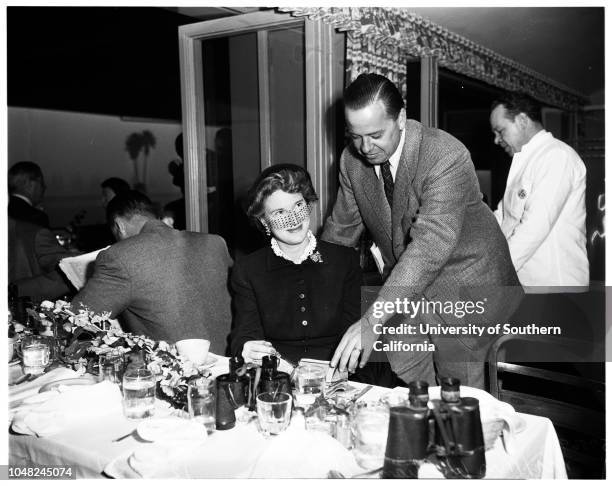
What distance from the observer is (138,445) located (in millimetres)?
1212

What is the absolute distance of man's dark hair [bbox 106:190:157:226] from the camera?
2.38m

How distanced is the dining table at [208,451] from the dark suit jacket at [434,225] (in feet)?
1.75

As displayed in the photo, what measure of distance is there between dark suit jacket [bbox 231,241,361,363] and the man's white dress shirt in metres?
1.08

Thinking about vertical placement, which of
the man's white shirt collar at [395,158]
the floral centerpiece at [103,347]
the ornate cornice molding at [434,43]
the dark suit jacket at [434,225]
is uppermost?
the ornate cornice molding at [434,43]

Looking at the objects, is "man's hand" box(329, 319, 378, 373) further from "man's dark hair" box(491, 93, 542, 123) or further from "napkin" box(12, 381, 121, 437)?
"man's dark hair" box(491, 93, 542, 123)

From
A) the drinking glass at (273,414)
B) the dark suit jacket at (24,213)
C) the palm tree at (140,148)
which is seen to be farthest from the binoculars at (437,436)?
the palm tree at (140,148)

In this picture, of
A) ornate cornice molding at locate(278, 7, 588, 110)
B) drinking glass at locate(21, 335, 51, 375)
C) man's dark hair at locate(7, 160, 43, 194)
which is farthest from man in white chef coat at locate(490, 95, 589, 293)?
man's dark hair at locate(7, 160, 43, 194)

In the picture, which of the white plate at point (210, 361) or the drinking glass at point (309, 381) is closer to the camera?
the drinking glass at point (309, 381)

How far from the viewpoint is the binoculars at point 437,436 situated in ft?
3.43

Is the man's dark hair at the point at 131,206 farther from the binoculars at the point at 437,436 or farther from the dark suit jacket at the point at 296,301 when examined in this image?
the binoculars at the point at 437,436

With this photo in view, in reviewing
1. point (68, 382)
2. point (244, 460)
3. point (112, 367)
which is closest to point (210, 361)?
point (112, 367)

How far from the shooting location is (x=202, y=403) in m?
1.30

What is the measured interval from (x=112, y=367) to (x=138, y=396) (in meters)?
0.25

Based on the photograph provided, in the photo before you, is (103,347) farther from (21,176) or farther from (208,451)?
(21,176)
